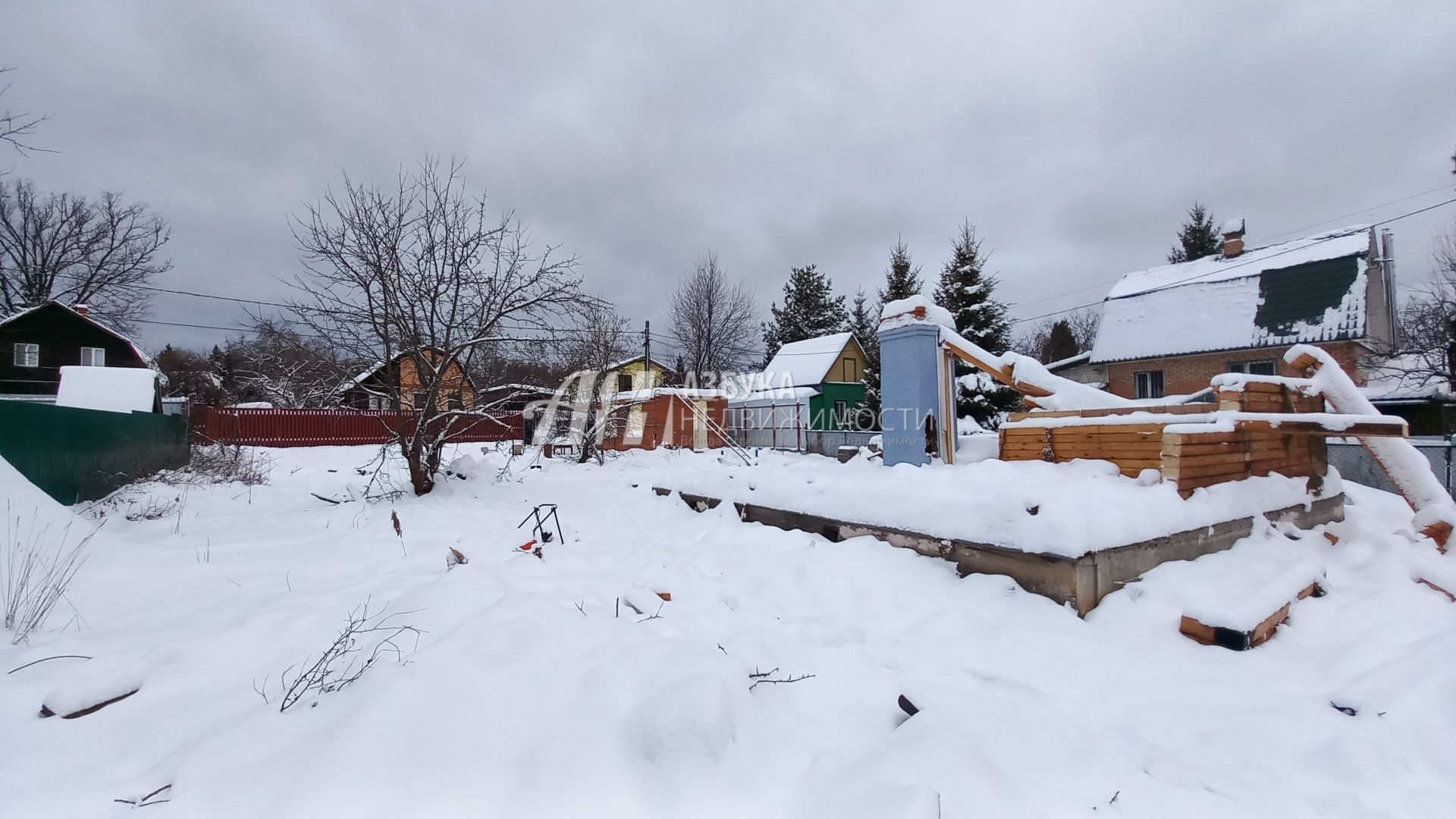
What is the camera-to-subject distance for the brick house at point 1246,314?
15266 mm

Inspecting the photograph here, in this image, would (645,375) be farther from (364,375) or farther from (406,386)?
(364,375)

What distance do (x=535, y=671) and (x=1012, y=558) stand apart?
9.90 feet

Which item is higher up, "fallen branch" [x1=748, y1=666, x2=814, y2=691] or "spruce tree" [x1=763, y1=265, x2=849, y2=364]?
"spruce tree" [x1=763, y1=265, x2=849, y2=364]

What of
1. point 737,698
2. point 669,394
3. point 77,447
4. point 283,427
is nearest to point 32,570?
point 737,698

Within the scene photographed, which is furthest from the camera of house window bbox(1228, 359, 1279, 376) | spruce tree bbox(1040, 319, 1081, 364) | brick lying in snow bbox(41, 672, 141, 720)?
spruce tree bbox(1040, 319, 1081, 364)

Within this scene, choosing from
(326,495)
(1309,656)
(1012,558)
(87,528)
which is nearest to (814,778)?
(1012,558)

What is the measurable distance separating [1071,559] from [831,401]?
21.2m

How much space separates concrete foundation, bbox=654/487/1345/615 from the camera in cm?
354

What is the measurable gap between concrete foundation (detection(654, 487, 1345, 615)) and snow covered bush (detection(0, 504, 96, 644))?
480 centimetres

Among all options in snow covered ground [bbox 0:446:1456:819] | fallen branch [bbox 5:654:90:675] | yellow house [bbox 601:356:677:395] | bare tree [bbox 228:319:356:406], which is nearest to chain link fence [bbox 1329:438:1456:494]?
snow covered ground [bbox 0:446:1456:819]

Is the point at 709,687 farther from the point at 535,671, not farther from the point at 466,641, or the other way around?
the point at 466,641

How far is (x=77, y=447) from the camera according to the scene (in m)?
7.46

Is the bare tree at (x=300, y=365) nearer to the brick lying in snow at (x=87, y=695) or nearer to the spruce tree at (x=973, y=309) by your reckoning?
the brick lying in snow at (x=87, y=695)

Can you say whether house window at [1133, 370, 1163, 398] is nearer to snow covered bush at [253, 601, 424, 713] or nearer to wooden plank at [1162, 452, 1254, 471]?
wooden plank at [1162, 452, 1254, 471]
